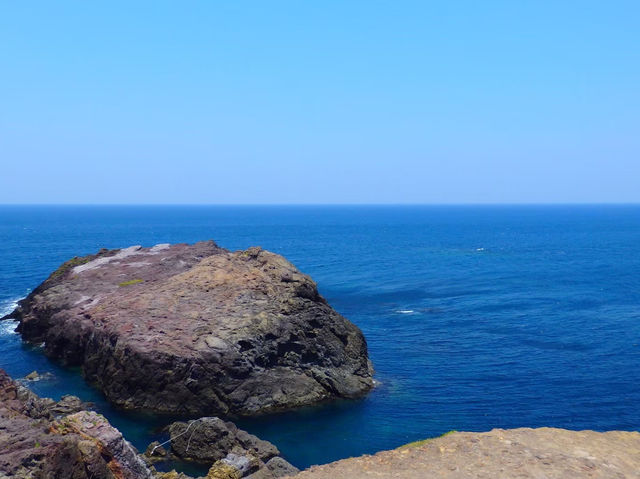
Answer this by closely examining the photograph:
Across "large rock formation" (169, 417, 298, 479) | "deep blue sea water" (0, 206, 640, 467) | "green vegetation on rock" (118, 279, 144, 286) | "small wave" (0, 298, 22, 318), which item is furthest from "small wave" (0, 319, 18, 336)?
"large rock formation" (169, 417, 298, 479)

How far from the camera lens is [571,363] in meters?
54.7

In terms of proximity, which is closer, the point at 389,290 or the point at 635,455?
the point at 635,455

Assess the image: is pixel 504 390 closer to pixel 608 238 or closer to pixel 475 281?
pixel 475 281

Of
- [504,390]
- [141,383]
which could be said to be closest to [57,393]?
[141,383]

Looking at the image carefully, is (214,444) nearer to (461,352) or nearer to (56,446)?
(56,446)

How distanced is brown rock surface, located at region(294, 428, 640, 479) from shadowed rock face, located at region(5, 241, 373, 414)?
72.8ft

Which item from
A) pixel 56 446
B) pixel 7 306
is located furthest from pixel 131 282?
pixel 56 446

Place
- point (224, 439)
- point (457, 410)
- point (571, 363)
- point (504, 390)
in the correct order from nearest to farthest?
1. point (224, 439)
2. point (457, 410)
3. point (504, 390)
4. point (571, 363)

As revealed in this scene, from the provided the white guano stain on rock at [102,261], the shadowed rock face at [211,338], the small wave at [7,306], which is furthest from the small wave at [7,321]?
the white guano stain on rock at [102,261]

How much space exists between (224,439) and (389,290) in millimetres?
60664

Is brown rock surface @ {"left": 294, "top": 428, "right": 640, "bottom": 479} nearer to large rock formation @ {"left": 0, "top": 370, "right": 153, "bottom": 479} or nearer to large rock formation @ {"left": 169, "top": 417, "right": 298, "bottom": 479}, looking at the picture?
large rock formation @ {"left": 0, "top": 370, "right": 153, "bottom": 479}

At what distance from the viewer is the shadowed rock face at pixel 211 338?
4597cm

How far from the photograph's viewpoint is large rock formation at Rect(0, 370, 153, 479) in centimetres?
2175

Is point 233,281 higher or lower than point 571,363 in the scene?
higher
